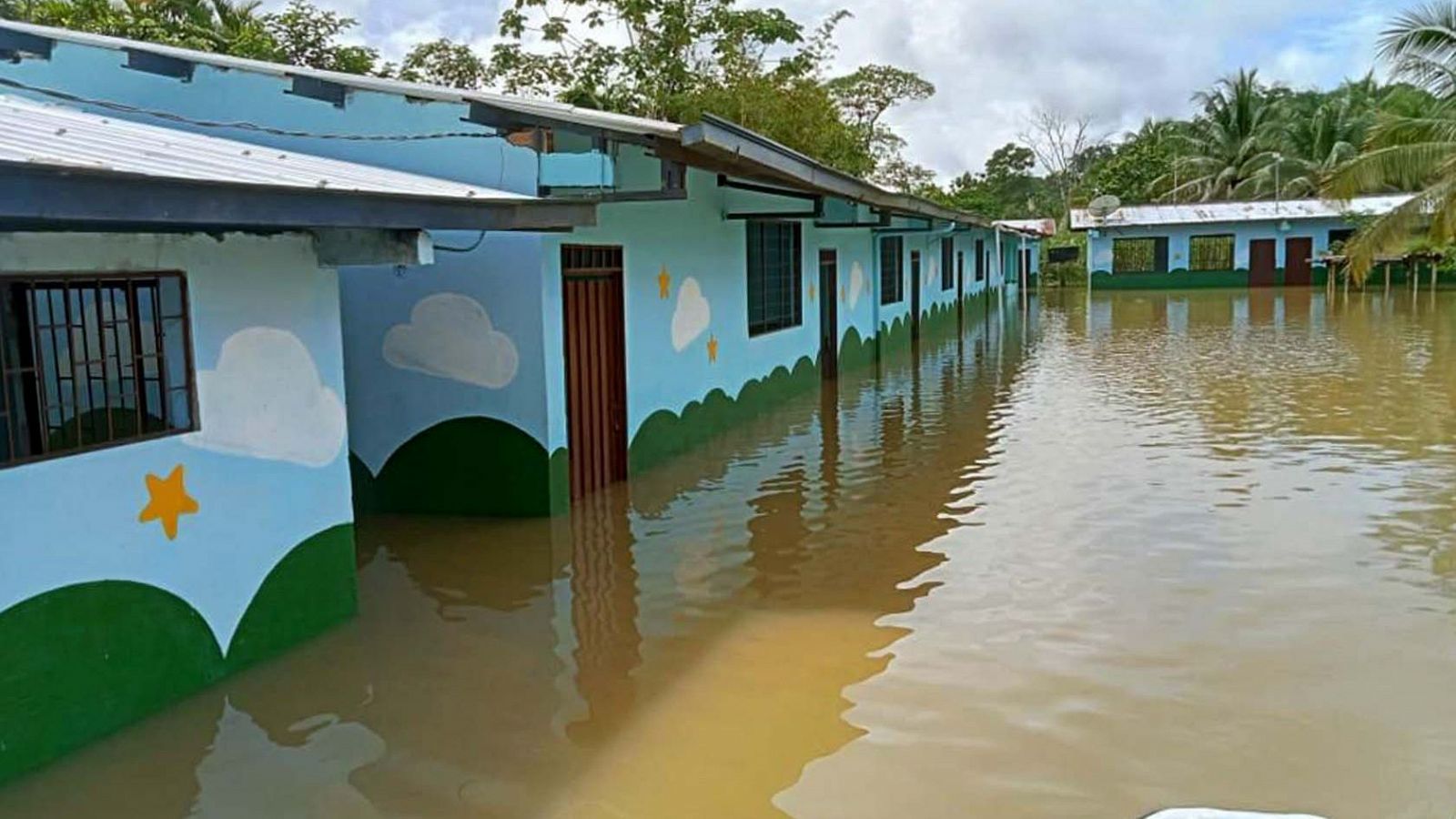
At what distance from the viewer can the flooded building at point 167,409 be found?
15.2 feet

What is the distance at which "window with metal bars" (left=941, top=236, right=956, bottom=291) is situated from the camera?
2992 centimetres

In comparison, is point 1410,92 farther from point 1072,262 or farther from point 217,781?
point 217,781

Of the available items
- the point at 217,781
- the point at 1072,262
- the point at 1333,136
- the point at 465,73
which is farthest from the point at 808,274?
the point at 1333,136

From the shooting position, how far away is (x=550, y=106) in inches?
358

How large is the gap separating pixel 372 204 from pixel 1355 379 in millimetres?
15140

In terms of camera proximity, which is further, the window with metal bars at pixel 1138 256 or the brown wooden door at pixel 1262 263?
the window with metal bars at pixel 1138 256

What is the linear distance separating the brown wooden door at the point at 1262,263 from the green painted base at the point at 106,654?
43.0 meters

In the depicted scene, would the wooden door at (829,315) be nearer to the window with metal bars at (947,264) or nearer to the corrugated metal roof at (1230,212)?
the window with metal bars at (947,264)

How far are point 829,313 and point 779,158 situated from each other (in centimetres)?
864

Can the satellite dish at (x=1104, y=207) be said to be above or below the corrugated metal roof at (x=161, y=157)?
above

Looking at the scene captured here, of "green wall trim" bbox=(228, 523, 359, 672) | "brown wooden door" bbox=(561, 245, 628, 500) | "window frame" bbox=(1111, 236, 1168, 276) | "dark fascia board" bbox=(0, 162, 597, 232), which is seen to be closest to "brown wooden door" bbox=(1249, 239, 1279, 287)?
"window frame" bbox=(1111, 236, 1168, 276)

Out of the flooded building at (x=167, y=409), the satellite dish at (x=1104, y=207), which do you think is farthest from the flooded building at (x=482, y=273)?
the satellite dish at (x=1104, y=207)

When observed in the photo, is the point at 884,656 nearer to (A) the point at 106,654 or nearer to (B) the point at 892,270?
(A) the point at 106,654

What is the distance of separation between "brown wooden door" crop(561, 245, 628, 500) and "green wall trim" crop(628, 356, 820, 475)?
0.42 metres
